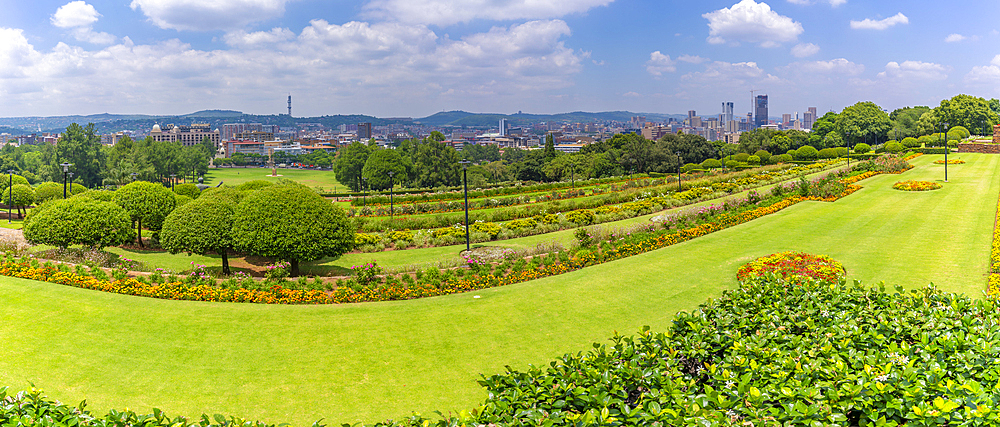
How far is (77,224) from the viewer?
17.7 meters

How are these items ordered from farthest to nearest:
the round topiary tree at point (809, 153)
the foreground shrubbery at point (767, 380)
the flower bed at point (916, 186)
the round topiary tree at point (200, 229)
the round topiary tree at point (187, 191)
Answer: the round topiary tree at point (809, 153), the round topiary tree at point (187, 191), the flower bed at point (916, 186), the round topiary tree at point (200, 229), the foreground shrubbery at point (767, 380)

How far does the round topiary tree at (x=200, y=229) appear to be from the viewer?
1608cm

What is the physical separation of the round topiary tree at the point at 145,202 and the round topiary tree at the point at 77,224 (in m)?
3.32

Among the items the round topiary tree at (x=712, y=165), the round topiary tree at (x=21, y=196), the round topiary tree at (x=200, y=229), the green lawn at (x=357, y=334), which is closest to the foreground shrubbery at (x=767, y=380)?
the green lawn at (x=357, y=334)

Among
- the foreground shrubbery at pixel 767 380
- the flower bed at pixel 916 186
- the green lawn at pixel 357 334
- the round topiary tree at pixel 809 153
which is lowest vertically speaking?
the green lawn at pixel 357 334

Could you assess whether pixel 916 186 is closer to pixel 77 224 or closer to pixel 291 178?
pixel 77 224

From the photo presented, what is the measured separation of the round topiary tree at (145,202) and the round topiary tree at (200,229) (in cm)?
703

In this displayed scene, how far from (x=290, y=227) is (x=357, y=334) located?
21.4 ft

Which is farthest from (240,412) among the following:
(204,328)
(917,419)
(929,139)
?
(929,139)

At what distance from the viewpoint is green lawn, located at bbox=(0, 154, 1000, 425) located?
7574 mm

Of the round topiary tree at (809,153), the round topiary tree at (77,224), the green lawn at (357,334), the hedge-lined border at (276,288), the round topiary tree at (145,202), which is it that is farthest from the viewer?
the round topiary tree at (809,153)

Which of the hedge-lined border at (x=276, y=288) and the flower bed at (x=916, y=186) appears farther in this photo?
the flower bed at (x=916, y=186)

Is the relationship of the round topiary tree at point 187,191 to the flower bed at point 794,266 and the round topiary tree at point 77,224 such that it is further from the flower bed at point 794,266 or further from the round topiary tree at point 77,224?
the flower bed at point 794,266

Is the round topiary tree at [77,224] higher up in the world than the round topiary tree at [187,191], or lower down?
lower down
